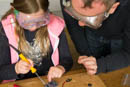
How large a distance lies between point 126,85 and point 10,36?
2.94 feet

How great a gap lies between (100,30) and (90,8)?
42 centimetres

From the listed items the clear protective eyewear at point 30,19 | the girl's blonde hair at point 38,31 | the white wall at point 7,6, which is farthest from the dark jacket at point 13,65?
the white wall at point 7,6

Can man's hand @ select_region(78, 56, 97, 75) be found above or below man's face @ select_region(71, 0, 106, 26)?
below

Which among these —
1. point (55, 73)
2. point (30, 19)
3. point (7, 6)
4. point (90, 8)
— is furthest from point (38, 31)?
point (7, 6)

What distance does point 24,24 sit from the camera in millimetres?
909

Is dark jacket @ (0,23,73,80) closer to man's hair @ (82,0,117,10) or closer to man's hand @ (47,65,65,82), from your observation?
man's hand @ (47,65,65,82)

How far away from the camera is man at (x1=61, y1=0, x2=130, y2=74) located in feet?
2.59

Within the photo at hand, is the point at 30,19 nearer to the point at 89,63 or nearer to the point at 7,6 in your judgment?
the point at 89,63

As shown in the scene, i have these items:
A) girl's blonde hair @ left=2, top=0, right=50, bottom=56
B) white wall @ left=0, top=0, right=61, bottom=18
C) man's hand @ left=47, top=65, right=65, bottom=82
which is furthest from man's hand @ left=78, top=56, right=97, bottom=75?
white wall @ left=0, top=0, right=61, bottom=18

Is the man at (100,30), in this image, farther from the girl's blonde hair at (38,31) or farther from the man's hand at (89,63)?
the girl's blonde hair at (38,31)

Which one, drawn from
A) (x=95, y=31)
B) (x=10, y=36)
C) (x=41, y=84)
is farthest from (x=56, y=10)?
(x=41, y=84)

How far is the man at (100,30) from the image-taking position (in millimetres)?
789

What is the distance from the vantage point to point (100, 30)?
1.15 meters

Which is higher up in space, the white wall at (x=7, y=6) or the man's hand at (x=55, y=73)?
the white wall at (x=7, y=6)
